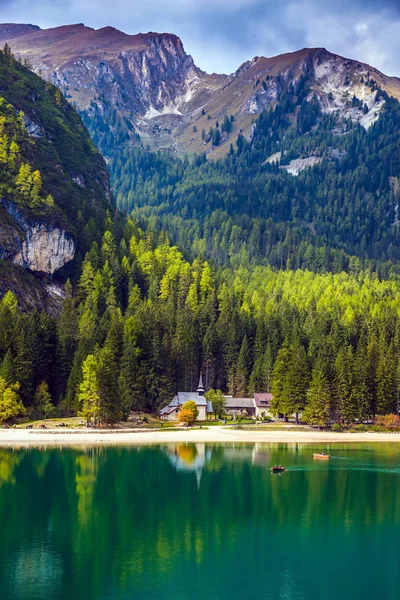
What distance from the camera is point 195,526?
213 feet

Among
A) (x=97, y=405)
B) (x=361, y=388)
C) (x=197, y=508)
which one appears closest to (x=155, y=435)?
(x=97, y=405)

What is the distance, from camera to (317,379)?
5438 inches

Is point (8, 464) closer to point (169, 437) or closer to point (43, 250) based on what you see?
point (169, 437)

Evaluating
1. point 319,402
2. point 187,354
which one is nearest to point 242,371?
point 187,354

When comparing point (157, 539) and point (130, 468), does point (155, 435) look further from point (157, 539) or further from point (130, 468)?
point (157, 539)

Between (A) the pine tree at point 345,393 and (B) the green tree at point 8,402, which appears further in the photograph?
(A) the pine tree at point 345,393

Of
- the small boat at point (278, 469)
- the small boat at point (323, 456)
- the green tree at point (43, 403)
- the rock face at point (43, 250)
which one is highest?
the rock face at point (43, 250)

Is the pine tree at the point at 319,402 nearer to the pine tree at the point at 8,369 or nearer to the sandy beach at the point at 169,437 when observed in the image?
the sandy beach at the point at 169,437

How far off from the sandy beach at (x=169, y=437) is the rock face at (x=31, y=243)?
72.4 meters

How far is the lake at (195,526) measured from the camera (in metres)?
49.7

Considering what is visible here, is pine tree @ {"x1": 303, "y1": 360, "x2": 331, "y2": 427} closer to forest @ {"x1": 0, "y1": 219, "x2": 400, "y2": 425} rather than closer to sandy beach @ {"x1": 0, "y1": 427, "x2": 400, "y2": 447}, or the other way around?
forest @ {"x1": 0, "y1": 219, "x2": 400, "y2": 425}

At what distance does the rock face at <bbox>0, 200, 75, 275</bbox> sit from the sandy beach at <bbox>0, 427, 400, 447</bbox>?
2852 inches

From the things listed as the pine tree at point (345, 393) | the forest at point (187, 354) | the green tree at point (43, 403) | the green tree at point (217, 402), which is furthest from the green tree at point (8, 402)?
the pine tree at point (345, 393)

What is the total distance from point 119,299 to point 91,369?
67775 millimetres
